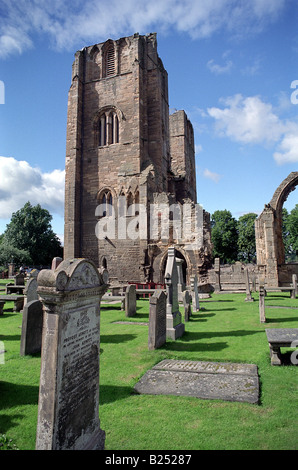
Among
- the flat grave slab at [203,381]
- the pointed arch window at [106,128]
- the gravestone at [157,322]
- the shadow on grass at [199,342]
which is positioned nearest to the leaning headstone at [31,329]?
the gravestone at [157,322]

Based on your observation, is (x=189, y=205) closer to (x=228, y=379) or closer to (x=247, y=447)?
(x=228, y=379)

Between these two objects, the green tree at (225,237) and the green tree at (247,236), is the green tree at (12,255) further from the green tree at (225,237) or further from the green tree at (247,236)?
the green tree at (247,236)

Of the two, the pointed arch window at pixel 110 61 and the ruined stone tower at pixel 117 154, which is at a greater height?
the pointed arch window at pixel 110 61

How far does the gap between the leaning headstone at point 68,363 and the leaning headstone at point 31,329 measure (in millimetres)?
3698

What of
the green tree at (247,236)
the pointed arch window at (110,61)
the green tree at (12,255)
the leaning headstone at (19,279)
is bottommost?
the leaning headstone at (19,279)

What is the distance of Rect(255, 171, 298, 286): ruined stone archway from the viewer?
21531 mm

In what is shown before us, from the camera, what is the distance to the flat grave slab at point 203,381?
4191 millimetres

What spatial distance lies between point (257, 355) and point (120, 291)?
1157cm

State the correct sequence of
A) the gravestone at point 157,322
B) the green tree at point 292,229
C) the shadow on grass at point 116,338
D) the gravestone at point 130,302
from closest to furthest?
1. the gravestone at point 157,322
2. the shadow on grass at point 116,338
3. the gravestone at point 130,302
4. the green tree at point 292,229

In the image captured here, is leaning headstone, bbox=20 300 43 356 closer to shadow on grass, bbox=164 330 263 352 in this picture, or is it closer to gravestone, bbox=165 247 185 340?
shadow on grass, bbox=164 330 263 352

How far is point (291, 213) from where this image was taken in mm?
49469

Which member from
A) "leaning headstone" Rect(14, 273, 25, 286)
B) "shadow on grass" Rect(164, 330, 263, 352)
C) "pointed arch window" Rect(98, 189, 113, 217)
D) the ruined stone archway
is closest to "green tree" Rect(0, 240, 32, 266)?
"pointed arch window" Rect(98, 189, 113, 217)

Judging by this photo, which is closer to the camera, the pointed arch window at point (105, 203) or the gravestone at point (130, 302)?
the gravestone at point (130, 302)

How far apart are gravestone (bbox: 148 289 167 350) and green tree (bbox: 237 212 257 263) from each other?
4474 cm
